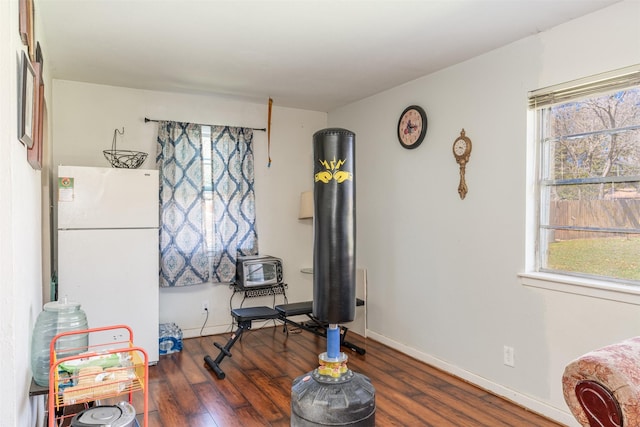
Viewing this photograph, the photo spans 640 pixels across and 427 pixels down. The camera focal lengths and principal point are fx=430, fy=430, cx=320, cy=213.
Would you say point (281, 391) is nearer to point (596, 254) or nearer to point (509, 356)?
point (509, 356)

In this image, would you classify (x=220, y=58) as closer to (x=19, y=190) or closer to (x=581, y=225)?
(x=19, y=190)

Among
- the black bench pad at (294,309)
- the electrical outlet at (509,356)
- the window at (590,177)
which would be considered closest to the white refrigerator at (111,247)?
the black bench pad at (294,309)

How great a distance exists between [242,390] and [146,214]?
1.63 m

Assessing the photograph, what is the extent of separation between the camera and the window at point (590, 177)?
2.40m

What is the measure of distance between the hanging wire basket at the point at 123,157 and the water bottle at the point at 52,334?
187 cm

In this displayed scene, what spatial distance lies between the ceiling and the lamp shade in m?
1.23

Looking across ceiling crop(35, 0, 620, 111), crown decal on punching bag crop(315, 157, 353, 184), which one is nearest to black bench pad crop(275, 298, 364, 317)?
crown decal on punching bag crop(315, 157, 353, 184)

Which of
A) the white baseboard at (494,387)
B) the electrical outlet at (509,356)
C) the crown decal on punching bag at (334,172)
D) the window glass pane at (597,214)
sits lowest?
the white baseboard at (494,387)

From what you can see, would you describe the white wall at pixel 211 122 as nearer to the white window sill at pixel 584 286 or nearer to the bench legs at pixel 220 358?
the bench legs at pixel 220 358

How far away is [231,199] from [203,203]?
29cm

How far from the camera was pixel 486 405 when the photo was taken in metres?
2.84

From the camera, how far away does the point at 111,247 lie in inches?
137

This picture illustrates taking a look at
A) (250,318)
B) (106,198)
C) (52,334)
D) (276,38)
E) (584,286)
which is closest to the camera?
(52,334)

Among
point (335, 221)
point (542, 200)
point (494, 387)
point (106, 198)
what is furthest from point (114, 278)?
point (542, 200)
